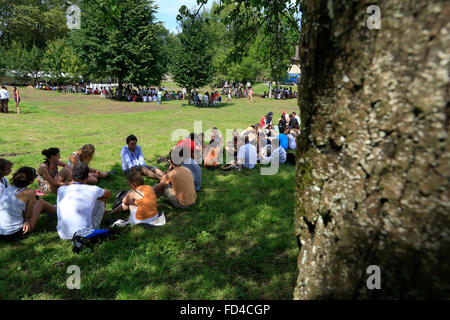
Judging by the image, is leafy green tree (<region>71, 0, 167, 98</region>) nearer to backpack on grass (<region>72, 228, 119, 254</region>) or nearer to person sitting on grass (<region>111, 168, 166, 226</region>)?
person sitting on grass (<region>111, 168, 166, 226</region>)

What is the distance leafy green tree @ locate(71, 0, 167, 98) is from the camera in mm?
31922

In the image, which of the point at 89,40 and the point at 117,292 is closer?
the point at 117,292

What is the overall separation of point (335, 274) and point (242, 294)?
1.98m

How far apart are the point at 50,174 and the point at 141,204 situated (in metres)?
2.82

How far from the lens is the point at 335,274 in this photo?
175cm

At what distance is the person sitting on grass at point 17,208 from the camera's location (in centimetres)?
448

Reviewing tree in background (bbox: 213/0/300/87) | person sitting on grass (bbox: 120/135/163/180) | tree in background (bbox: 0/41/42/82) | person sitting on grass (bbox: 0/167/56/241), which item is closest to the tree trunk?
person sitting on grass (bbox: 0/167/56/241)

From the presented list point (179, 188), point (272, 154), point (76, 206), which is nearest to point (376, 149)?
point (76, 206)

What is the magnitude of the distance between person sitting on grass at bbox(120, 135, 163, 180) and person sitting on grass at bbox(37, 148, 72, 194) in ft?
4.86

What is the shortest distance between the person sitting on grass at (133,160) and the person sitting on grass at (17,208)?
10.2 ft

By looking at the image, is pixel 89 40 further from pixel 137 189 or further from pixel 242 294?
pixel 242 294

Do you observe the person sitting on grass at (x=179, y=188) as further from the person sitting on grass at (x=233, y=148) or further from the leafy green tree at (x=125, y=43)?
the leafy green tree at (x=125, y=43)

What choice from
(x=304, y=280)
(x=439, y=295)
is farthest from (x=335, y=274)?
(x=439, y=295)

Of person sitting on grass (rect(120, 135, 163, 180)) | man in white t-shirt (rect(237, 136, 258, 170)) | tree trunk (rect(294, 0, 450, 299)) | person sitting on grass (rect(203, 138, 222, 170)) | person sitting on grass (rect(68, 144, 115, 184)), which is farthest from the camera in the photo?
person sitting on grass (rect(203, 138, 222, 170))
